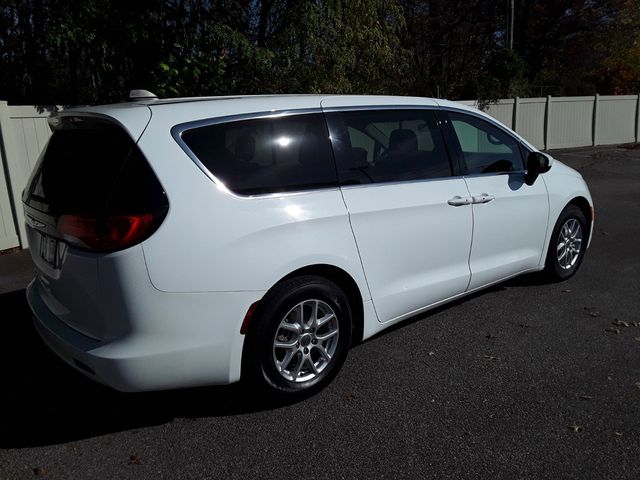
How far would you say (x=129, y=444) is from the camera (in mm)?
3061

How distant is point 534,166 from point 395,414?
255cm

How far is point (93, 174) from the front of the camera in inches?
117

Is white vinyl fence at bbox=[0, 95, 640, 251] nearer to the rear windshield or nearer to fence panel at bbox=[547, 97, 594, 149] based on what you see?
fence panel at bbox=[547, 97, 594, 149]

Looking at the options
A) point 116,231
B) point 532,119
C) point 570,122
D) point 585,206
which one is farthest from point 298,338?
point 570,122

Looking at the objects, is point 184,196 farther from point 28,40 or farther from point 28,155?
point 28,40

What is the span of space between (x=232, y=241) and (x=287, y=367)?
0.87 meters

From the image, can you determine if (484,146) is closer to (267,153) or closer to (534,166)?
(534,166)

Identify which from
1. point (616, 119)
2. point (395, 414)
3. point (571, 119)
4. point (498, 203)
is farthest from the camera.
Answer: point (616, 119)

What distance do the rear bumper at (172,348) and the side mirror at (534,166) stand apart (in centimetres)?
282

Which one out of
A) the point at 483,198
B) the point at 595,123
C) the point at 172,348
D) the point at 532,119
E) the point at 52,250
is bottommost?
the point at 595,123


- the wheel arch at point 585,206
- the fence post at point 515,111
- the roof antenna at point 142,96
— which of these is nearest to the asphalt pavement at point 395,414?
the wheel arch at point 585,206

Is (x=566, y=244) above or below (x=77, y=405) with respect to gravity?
above

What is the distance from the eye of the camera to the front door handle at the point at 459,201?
4.09 m

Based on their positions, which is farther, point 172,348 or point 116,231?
point 172,348
